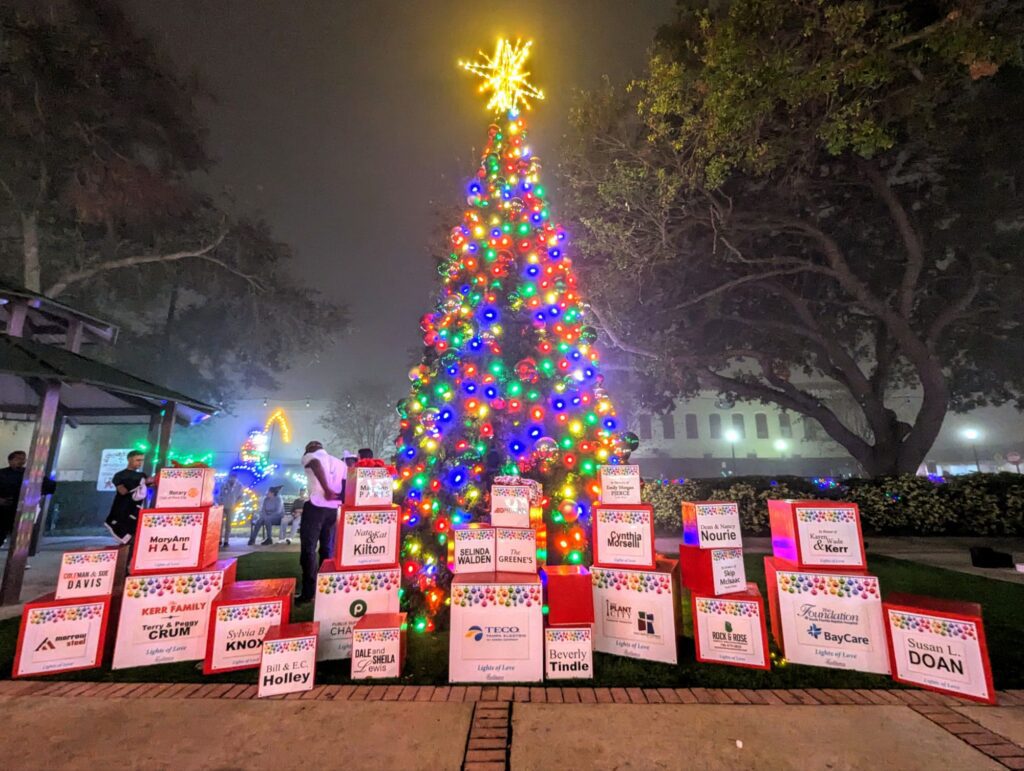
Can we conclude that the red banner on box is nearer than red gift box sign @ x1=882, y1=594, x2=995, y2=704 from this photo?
No

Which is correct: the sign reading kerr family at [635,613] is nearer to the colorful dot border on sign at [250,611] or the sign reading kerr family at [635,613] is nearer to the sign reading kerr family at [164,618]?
the colorful dot border on sign at [250,611]

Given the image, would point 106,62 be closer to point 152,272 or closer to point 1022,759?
point 152,272

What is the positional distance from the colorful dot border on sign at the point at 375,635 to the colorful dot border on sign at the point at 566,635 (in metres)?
1.22

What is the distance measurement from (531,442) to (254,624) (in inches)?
130

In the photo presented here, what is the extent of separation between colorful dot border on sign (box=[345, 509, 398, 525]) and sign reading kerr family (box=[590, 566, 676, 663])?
74.2 inches

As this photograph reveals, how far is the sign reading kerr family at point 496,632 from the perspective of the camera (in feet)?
12.0

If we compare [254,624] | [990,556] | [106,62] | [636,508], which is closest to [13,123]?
[106,62]

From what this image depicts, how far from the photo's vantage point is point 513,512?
14.4 feet

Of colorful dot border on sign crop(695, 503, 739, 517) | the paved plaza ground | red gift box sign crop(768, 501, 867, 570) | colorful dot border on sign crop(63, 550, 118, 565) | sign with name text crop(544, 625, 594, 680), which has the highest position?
colorful dot border on sign crop(695, 503, 739, 517)

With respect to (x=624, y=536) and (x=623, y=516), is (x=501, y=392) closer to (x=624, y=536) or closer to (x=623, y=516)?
(x=623, y=516)

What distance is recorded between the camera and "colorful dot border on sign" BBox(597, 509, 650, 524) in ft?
13.8

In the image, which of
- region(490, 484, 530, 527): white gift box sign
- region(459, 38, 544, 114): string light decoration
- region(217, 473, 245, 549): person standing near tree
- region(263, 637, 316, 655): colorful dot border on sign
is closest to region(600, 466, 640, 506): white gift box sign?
region(490, 484, 530, 527): white gift box sign

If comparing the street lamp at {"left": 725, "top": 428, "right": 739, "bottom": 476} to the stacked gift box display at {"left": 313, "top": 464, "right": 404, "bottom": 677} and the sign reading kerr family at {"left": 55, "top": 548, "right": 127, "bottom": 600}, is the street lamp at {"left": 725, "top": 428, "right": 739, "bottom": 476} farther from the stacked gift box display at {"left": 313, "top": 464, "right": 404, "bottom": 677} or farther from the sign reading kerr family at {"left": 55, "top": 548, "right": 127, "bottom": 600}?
the sign reading kerr family at {"left": 55, "top": 548, "right": 127, "bottom": 600}

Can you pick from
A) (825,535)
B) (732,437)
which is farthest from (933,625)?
(732,437)
